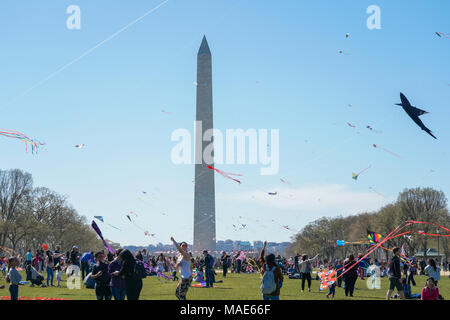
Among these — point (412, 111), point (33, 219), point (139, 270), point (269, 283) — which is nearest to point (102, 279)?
point (139, 270)

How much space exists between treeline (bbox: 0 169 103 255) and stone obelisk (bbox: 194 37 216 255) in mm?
22049

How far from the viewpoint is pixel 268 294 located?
10.1m

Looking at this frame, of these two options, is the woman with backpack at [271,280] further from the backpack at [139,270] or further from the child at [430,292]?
the child at [430,292]

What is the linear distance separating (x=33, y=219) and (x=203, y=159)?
26.6 m

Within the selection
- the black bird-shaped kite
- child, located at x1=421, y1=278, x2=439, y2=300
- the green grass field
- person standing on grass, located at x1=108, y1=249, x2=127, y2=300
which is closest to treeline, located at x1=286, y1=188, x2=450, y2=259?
the green grass field

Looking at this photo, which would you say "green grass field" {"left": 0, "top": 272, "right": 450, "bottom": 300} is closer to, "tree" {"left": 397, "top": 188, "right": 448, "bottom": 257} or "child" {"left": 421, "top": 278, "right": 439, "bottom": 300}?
"child" {"left": 421, "top": 278, "right": 439, "bottom": 300}

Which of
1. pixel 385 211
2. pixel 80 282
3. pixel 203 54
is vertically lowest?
pixel 80 282

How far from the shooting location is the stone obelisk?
2041 inches

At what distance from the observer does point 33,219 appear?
216ft

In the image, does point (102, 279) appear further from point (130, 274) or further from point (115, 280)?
point (130, 274)

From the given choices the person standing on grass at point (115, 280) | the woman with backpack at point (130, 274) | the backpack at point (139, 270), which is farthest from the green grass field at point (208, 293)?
the woman with backpack at point (130, 274)
